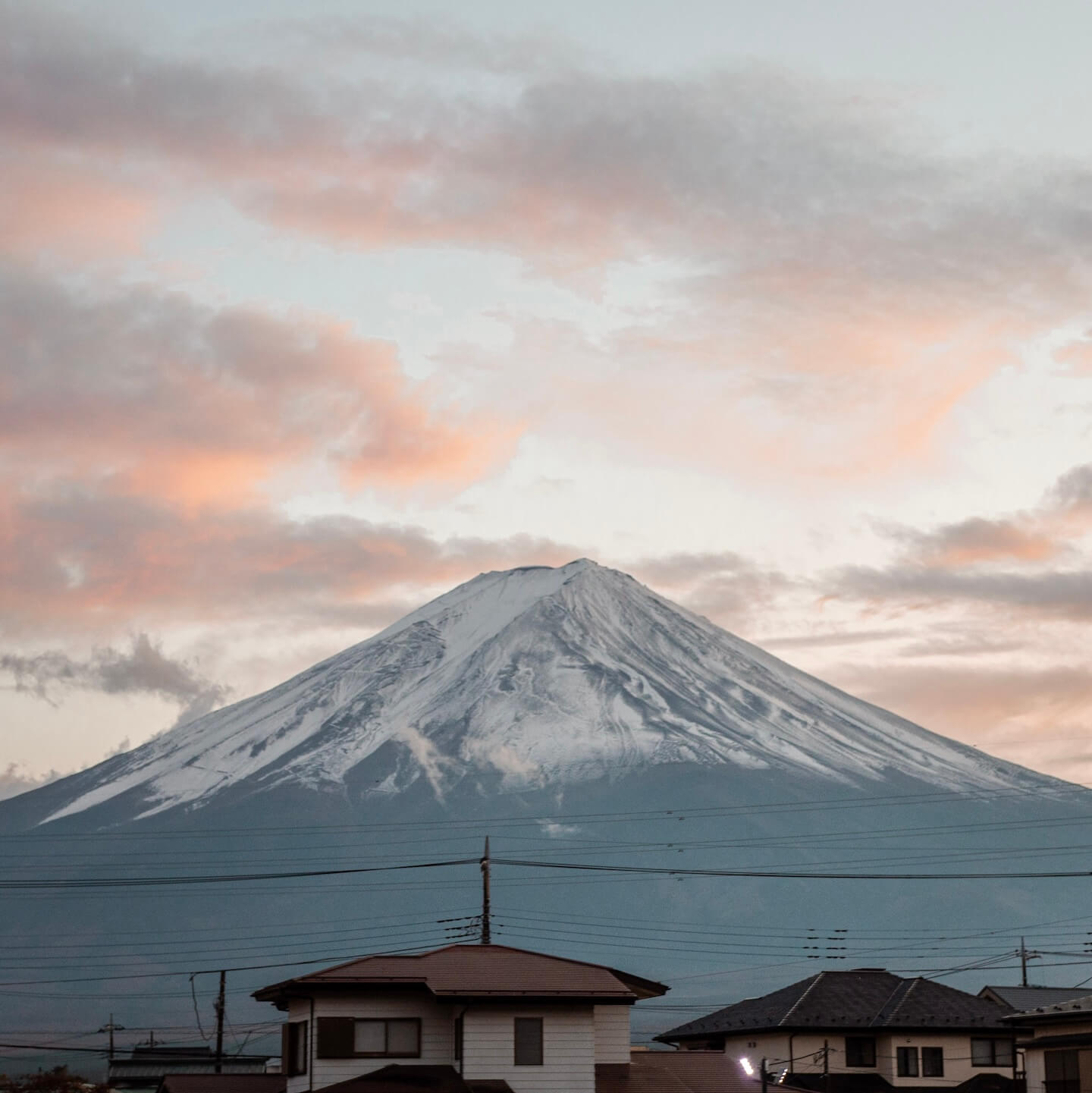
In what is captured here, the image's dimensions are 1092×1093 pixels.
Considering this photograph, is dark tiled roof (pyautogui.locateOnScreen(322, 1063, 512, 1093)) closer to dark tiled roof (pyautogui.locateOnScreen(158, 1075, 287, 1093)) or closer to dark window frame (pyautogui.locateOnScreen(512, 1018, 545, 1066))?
dark window frame (pyautogui.locateOnScreen(512, 1018, 545, 1066))

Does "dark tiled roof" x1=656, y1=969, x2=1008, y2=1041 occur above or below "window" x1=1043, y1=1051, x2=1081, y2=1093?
above

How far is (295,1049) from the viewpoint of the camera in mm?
39062

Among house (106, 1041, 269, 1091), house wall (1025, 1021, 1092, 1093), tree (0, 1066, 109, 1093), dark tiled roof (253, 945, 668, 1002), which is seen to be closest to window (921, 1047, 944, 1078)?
house wall (1025, 1021, 1092, 1093)

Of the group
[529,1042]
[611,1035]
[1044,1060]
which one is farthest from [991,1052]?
[529,1042]

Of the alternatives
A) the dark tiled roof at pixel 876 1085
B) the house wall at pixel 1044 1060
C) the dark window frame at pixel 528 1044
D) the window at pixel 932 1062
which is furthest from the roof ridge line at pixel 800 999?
the dark window frame at pixel 528 1044

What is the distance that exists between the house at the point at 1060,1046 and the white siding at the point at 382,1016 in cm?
1171

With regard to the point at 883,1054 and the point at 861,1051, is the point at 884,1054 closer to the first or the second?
the point at 883,1054

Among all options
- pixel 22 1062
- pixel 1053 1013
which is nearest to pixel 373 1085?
pixel 1053 1013

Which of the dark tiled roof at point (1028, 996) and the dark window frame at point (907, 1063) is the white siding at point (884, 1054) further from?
the dark tiled roof at point (1028, 996)

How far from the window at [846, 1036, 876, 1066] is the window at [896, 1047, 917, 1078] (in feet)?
3.21

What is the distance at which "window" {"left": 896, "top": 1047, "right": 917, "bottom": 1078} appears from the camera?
58062 mm

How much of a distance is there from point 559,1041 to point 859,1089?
2394cm

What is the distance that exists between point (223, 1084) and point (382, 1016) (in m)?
5.27

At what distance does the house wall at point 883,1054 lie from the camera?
2266 inches
